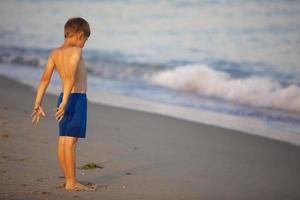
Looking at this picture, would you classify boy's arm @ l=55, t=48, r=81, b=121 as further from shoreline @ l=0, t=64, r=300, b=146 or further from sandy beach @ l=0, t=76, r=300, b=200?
shoreline @ l=0, t=64, r=300, b=146

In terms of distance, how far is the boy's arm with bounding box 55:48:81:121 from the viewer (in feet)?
16.4

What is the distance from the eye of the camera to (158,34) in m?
23.6

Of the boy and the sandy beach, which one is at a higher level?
the boy

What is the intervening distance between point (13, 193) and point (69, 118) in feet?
2.25

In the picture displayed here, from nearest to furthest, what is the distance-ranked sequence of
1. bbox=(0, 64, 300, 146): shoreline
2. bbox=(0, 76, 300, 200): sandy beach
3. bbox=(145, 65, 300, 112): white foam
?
bbox=(0, 76, 300, 200): sandy beach
bbox=(0, 64, 300, 146): shoreline
bbox=(145, 65, 300, 112): white foam

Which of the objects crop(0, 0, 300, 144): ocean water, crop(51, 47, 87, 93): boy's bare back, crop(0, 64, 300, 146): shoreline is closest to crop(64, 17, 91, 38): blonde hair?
crop(51, 47, 87, 93): boy's bare back

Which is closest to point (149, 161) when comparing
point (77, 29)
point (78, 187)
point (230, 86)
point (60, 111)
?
point (78, 187)

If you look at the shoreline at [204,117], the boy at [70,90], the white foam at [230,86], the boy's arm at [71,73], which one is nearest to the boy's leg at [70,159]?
the boy at [70,90]

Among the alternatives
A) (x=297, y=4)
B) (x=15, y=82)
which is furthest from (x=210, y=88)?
(x=297, y=4)

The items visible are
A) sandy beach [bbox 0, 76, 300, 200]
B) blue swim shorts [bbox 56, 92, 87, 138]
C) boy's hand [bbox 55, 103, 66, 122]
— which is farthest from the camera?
sandy beach [bbox 0, 76, 300, 200]

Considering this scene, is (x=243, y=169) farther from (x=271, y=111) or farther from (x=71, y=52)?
(x=271, y=111)

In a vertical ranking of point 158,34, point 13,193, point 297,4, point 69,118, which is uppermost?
point 297,4

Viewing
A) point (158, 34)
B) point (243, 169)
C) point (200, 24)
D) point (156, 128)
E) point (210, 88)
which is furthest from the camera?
point (200, 24)

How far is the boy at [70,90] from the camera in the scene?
5.05 metres
